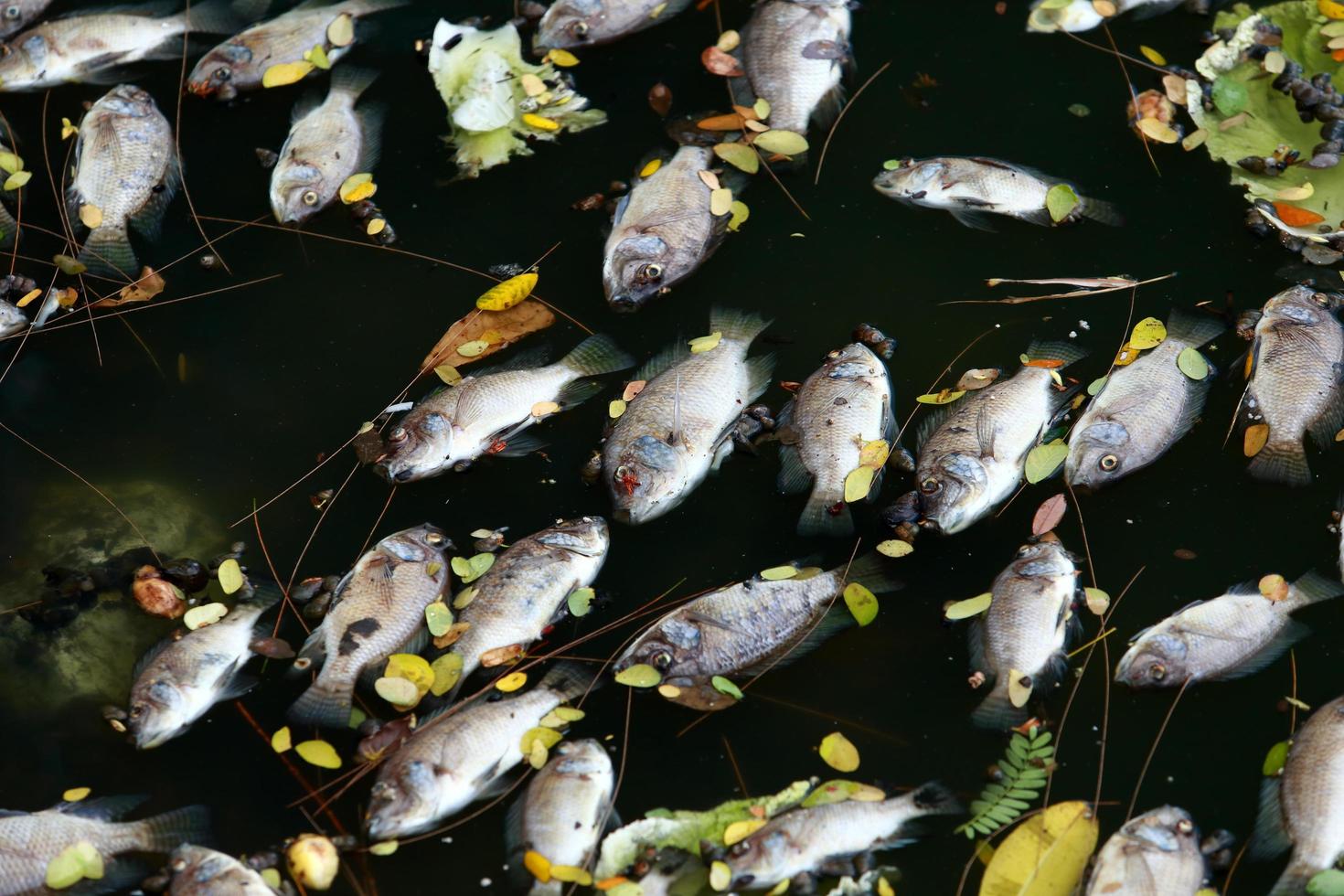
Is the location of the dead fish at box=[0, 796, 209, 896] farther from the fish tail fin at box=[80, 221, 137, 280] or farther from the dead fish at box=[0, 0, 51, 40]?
the dead fish at box=[0, 0, 51, 40]

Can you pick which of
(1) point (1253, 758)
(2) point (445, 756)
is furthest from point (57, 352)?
(1) point (1253, 758)

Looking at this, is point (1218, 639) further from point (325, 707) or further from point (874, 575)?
point (325, 707)

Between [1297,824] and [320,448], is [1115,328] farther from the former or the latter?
[320,448]

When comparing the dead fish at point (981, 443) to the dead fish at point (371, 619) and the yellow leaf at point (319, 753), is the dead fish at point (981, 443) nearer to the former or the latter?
the dead fish at point (371, 619)

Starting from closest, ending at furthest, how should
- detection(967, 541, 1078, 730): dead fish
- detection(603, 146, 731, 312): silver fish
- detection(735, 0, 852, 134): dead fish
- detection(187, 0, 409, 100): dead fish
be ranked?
detection(967, 541, 1078, 730): dead fish → detection(603, 146, 731, 312): silver fish → detection(735, 0, 852, 134): dead fish → detection(187, 0, 409, 100): dead fish

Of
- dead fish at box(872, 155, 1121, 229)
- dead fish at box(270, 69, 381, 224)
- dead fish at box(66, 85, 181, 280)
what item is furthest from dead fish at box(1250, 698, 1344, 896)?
dead fish at box(66, 85, 181, 280)

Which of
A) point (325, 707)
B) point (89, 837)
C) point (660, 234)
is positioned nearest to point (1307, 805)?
point (660, 234)

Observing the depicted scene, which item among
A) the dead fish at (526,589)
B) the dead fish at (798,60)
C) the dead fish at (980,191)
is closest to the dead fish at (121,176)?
the dead fish at (526,589)
